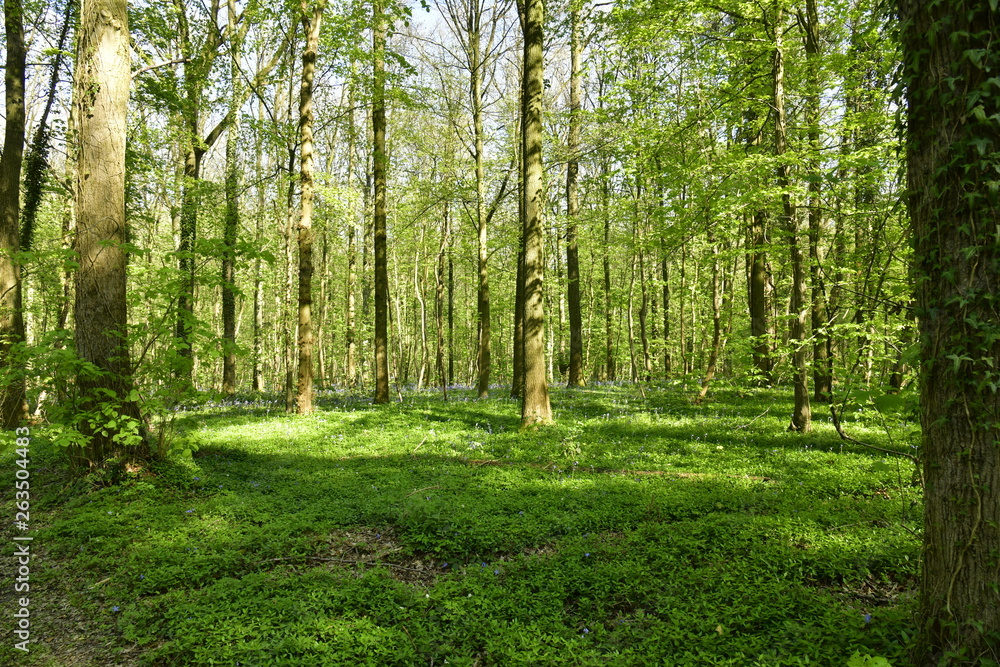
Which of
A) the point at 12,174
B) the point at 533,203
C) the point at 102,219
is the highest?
the point at 12,174

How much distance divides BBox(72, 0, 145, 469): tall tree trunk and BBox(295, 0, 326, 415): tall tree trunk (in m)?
5.68

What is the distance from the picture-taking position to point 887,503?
5.21 meters

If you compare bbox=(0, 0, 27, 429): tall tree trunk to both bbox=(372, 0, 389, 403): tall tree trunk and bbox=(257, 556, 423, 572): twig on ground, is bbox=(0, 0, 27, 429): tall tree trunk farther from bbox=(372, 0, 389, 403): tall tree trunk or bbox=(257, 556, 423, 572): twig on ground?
bbox=(257, 556, 423, 572): twig on ground

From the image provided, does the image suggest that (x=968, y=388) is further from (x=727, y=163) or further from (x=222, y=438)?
(x=222, y=438)

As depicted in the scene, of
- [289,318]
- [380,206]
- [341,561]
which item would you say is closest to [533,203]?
[380,206]

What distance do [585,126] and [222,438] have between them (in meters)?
16.0

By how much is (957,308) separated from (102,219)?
8777 millimetres

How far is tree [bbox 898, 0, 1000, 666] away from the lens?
237cm

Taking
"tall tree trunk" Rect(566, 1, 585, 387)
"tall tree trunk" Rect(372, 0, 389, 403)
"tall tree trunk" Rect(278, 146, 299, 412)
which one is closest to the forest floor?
"tall tree trunk" Rect(278, 146, 299, 412)

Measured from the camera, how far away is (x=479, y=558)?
476 cm

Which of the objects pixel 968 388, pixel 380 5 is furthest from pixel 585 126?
pixel 968 388

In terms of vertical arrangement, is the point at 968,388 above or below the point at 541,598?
above

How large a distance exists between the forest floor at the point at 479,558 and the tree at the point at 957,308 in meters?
0.55

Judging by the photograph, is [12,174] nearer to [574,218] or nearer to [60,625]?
[60,625]
